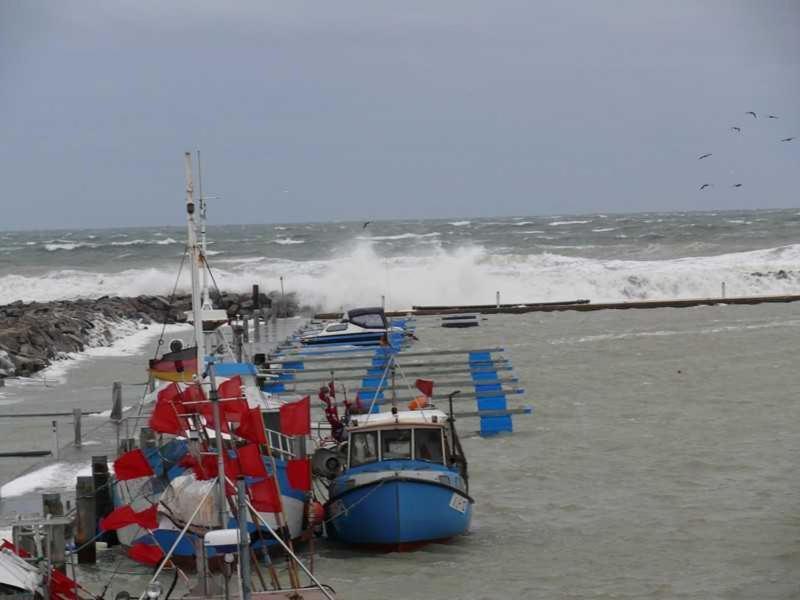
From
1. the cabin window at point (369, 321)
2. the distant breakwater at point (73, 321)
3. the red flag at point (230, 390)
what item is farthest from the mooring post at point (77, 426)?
the cabin window at point (369, 321)

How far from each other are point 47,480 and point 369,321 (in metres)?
24.7

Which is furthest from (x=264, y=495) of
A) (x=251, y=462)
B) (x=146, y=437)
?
(x=146, y=437)

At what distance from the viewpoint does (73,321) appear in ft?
163

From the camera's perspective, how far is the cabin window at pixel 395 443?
18844mm

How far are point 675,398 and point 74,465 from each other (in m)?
13.3

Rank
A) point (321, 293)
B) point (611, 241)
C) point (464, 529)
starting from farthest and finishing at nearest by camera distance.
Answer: point (611, 241) < point (321, 293) < point (464, 529)

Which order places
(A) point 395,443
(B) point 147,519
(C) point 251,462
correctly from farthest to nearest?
(A) point 395,443 → (B) point 147,519 → (C) point 251,462

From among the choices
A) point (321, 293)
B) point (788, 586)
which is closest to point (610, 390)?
point (788, 586)

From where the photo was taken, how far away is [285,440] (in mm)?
19094

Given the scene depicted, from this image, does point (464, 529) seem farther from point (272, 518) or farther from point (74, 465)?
point (74, 465)

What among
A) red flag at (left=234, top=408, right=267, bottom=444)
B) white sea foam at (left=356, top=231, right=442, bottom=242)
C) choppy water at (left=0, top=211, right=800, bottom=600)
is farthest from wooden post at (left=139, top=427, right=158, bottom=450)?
white sea foam at (left=356, top=231, right=442, bottom=242)

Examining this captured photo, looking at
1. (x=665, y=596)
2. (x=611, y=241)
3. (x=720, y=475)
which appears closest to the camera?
(x=665, y=596)

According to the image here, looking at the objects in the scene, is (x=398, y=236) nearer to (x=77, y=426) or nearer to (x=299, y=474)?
(x=77, y=426)

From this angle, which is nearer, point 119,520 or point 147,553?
point 119,520
